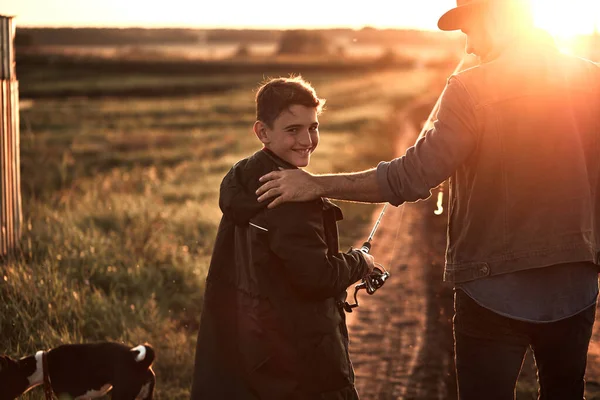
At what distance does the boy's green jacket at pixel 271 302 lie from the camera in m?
3.16

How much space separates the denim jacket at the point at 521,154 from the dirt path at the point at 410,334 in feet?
7.91

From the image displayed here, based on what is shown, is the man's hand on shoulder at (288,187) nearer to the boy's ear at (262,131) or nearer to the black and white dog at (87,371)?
the boy's ear at (262,131)

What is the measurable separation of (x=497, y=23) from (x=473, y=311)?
104cm

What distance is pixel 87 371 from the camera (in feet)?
13.8

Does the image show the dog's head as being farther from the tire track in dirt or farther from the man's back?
the man's back

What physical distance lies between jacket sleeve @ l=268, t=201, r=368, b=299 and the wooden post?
16.2 ft

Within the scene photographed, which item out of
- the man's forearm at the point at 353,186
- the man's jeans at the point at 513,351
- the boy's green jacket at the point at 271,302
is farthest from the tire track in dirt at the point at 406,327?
the man's forearm at the point at 353,186

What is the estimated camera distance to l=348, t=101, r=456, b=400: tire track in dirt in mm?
5488

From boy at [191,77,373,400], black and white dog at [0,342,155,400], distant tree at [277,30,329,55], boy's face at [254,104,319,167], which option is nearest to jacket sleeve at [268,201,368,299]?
Answer: boy at [191,77,373,400]

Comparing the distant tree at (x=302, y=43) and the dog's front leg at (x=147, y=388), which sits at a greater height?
the distant tree at (x=302, y=43)

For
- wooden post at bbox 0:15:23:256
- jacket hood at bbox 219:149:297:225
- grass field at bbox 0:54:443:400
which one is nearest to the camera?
jacket hood at bbox 219:149:297:225

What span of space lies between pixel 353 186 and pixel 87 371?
1.77 m

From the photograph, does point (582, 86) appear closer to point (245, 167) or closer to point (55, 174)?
point (245, 167)

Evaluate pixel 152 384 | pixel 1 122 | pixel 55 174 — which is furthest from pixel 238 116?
pixel 152 384
